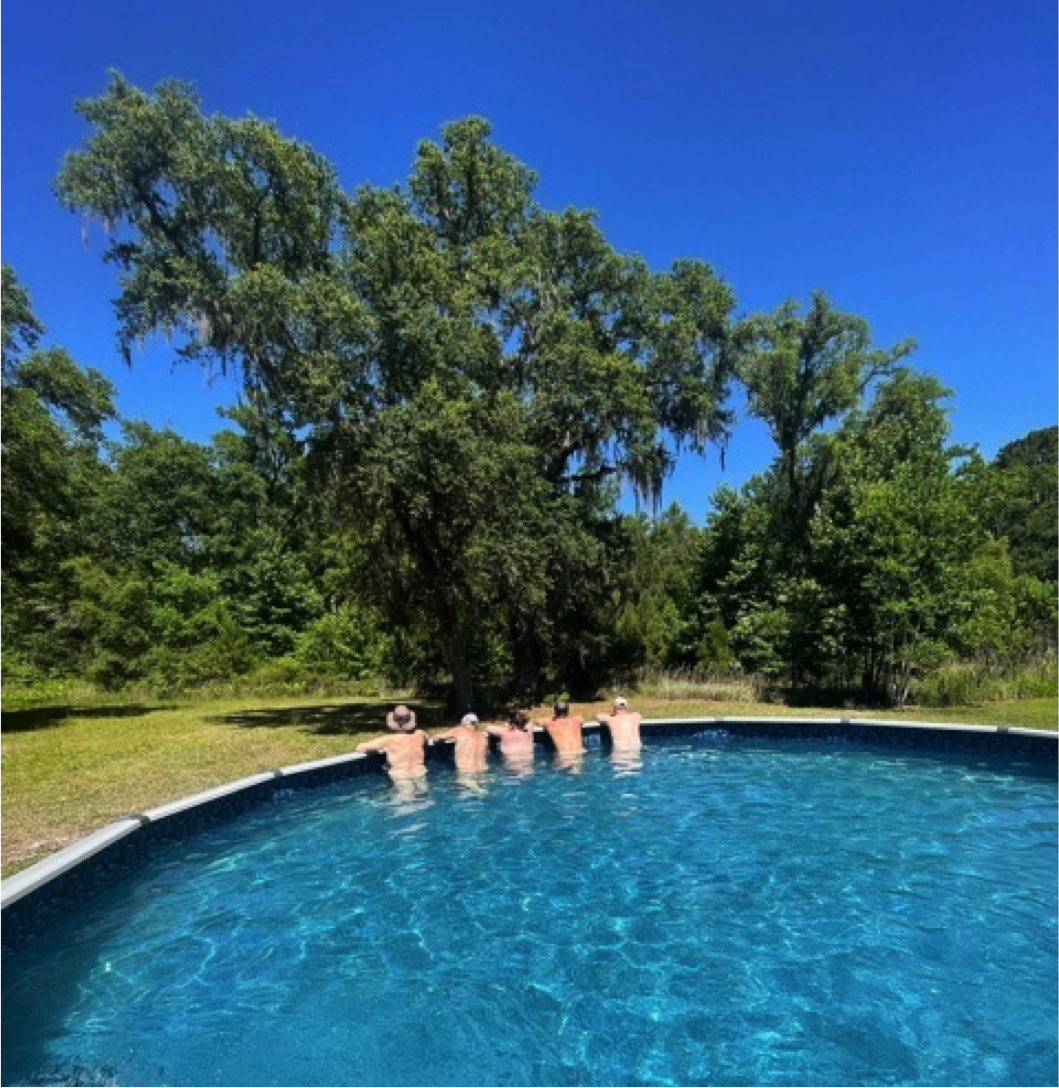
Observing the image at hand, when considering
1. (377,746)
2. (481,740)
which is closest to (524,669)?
(481,740)

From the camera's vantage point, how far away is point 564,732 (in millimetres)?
11758

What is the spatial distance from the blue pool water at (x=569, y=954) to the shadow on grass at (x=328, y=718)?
4737 millimetres

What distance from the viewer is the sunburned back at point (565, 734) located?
11.7 metres

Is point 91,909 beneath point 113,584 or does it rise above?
beneath

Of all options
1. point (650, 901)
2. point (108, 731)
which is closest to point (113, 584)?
point (108, 731)

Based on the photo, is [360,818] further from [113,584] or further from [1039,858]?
[113,584]

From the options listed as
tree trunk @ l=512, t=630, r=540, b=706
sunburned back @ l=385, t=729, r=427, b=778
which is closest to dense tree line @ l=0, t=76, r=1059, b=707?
tree trunk @ l=512, t=630, r=540, b=706

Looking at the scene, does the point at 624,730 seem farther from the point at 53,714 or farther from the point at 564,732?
the point at 53,714

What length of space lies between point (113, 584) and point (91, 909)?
1596cm

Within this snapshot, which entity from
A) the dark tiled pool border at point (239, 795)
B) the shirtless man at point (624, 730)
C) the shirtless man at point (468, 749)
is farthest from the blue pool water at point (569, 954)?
the shirtless man at point (624, 730)

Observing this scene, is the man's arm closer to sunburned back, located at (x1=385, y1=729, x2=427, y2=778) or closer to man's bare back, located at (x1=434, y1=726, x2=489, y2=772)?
sunburned back, located at (x1=385, y1=729, x2=427, y2=778)

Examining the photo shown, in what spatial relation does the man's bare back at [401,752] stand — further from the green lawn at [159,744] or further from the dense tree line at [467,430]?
the dense tree line at [467,430]

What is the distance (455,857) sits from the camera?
711cm

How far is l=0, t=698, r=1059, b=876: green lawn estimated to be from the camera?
7.31 metres
